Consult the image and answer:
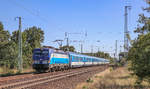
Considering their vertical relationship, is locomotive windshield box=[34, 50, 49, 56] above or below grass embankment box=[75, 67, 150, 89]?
above

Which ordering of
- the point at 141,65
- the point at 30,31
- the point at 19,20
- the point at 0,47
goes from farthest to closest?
the point at 30,31, the point at 0,47, the point at 19,20, the point at 141,65

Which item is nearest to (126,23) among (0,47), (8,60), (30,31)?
(8,60)

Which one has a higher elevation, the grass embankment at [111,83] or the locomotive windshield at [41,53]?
the locomotive windshield at [41,53]

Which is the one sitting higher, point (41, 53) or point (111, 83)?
point (41, 53)

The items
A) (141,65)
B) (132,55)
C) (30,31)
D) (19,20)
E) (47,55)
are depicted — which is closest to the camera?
(141,65)

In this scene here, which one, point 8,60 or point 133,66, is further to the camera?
point 8,60

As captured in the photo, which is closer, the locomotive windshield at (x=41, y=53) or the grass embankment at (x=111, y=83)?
the grass embankment at (x=111, y=83)

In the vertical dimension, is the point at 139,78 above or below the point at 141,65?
below

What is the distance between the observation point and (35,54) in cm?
2623

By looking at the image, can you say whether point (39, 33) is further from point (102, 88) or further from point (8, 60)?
point (102, 88)

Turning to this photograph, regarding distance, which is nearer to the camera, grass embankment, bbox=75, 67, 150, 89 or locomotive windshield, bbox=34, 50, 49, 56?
grass embankment, bbox=75, 67, 150, 89

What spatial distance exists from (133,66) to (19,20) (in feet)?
68.0

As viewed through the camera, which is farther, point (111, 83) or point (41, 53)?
point (41, 53)

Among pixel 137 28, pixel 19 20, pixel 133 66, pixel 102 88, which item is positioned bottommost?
pixel 102 88
